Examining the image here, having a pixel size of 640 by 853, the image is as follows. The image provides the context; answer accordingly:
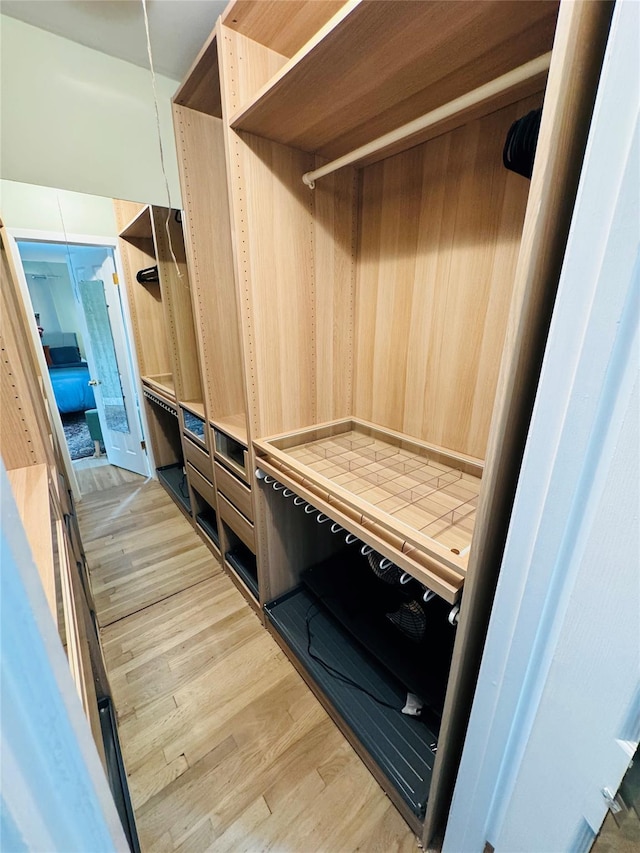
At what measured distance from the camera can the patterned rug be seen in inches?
157

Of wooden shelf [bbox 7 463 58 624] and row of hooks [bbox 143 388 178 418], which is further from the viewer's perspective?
row of hooks [bbox 143 388 178 418]

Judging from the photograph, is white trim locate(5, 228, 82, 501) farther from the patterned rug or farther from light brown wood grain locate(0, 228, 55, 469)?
light brown wood grain locate(0, 228, 55, 469)

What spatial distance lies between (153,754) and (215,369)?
64.4 inches

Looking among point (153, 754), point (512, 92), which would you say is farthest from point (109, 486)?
point (512, 92)

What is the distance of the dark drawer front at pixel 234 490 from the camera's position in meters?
1.66

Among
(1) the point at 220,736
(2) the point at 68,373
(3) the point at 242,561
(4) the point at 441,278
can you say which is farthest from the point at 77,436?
(4) the point at 441,278

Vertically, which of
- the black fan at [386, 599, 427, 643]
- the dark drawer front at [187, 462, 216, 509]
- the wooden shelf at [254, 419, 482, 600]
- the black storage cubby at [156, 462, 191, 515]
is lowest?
the black storage cubby at [156, 462, 191, 515]

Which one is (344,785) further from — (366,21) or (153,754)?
(366,21)

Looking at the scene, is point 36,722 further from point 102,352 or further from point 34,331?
point 102,352

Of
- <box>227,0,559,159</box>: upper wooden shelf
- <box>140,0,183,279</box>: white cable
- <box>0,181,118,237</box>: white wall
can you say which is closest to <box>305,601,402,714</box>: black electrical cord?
<box>227,0,559,159</box>: upper wooden shelf

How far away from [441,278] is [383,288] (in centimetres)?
28

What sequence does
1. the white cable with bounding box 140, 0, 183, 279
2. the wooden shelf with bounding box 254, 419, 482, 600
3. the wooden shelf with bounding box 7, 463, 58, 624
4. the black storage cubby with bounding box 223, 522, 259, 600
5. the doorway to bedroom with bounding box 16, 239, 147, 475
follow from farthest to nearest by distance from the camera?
1. the doorway to bedroom with bounding box 16, 239, 147, 475
2. the black storage cubby with bounding box 223, 522, 259, 600
3. the white cable with bounding box 140, 0, 183, 279
4. the wooden shelf with bounding box 254, 419, 482, 600
5. the wooden shelf with bounding box 7, 463, 58, 624

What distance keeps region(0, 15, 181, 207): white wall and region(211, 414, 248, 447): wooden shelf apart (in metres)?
1.40

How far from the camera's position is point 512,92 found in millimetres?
901
